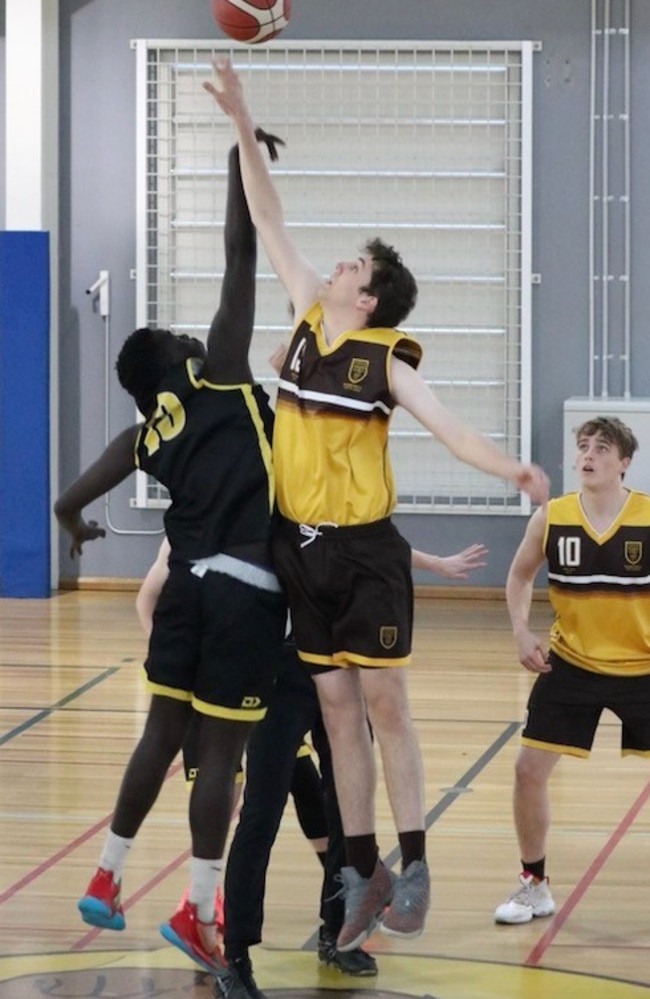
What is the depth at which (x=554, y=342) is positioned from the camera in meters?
11.1

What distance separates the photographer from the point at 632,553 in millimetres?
4941

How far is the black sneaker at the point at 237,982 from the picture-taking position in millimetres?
Result: 4043

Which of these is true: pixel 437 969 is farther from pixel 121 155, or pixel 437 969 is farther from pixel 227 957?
pixel 121 155

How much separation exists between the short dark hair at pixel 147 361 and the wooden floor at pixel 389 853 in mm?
1392

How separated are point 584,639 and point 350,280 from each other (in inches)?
52.1

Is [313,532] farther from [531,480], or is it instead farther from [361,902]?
[361,902]

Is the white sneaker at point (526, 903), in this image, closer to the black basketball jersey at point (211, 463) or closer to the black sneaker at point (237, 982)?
the black sneaker at point (237, 982)

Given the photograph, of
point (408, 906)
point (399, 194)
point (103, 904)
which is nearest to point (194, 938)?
point (103, 904)

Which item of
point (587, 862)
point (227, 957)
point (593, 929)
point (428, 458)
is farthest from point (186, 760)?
point (428, 458)

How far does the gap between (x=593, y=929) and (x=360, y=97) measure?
7.24m

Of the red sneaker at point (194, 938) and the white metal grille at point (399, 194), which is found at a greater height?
the white metal grille at point (399, 194)

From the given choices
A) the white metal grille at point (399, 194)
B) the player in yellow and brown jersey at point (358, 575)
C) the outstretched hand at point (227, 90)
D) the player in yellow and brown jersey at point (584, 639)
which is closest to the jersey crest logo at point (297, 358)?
the player in yellow and brown jersey at point (358, 575)

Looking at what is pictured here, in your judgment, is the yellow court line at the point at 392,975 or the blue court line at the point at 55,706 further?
the blue court line at the point at 55,706

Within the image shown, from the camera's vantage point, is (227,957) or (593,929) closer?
(227,957)
